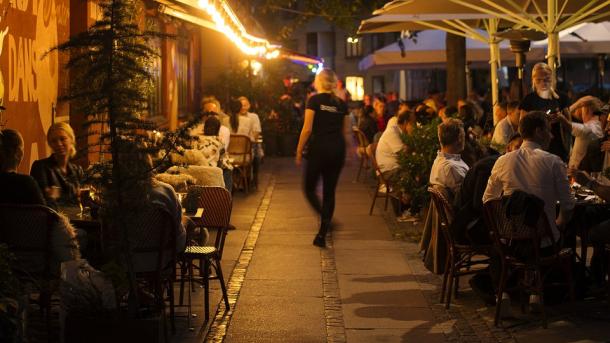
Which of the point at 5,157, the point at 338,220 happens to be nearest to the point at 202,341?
the point at 5,157

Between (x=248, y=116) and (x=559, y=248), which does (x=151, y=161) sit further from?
(x=248, y=116)

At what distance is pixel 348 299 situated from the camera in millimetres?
9359

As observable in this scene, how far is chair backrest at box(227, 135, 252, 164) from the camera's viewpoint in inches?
722

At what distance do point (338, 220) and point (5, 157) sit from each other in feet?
24.7

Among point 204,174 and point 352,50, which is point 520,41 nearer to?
point 204,174

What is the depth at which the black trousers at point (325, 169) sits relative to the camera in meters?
12.3

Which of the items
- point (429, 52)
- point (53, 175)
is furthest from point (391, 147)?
point (429, 52)

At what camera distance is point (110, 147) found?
6.85 meters

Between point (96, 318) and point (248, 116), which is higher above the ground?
point (248, 116)

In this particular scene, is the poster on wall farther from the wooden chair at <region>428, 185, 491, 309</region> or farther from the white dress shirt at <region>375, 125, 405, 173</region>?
the white dress shirt at <region>375, 125, 405, 173</region>

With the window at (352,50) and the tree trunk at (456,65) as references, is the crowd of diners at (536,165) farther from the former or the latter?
the window at (352,50)

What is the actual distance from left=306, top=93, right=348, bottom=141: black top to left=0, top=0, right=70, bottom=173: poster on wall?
107 inches

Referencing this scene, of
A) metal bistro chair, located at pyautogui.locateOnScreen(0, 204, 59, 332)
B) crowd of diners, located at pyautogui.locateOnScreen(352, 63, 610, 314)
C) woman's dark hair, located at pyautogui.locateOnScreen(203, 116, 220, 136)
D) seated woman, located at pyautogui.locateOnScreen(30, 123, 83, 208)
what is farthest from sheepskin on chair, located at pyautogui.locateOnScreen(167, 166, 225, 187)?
metal bistro chair, located at pyautogui.locateOnScreen(0, 204, 59, 332)

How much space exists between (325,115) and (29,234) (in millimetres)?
5458
